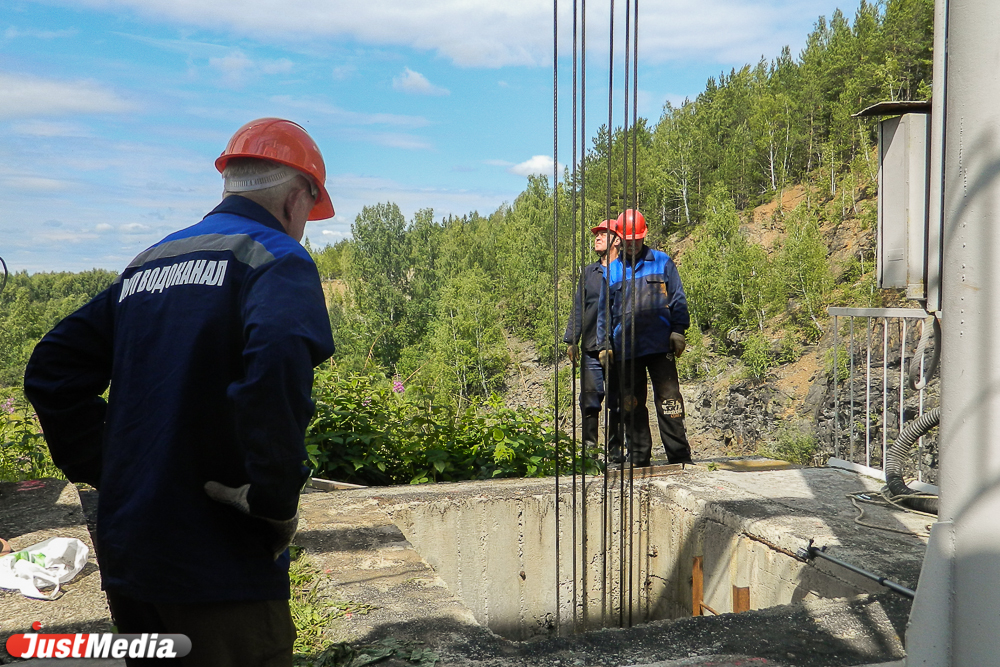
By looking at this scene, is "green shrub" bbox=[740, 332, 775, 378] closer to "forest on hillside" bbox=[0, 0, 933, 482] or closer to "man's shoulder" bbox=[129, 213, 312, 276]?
"forest on hillside" bbox=[0, 0, 933, 482]

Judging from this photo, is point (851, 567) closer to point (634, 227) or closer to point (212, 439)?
point (212, 439)

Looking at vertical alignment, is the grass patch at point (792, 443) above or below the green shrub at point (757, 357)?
below

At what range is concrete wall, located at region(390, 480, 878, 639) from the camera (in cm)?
450

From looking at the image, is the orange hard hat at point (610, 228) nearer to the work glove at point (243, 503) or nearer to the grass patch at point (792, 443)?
the work glove at point (243, 503)

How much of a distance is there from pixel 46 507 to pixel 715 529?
373 centimetres

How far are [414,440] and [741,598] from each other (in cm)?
262

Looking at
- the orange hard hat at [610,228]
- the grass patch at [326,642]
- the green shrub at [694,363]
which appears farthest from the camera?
the green shrub at [694,363]

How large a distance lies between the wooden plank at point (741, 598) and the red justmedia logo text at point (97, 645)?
9.33ft

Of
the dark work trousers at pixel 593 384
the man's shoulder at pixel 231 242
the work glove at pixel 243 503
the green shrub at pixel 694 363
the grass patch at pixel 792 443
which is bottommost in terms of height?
the grass patch at pixel 792 443

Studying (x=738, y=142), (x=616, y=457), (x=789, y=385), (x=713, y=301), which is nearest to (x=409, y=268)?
(x=738, y=142)

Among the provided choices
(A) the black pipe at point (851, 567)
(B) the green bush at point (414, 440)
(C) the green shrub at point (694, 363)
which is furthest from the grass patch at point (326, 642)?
(C) the green shrub at point (694, 363)

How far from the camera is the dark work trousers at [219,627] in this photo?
5.45 feet

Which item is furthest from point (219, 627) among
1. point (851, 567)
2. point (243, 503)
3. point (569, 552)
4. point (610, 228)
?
point (610, 228)

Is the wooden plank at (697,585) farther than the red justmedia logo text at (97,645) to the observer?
Yes
